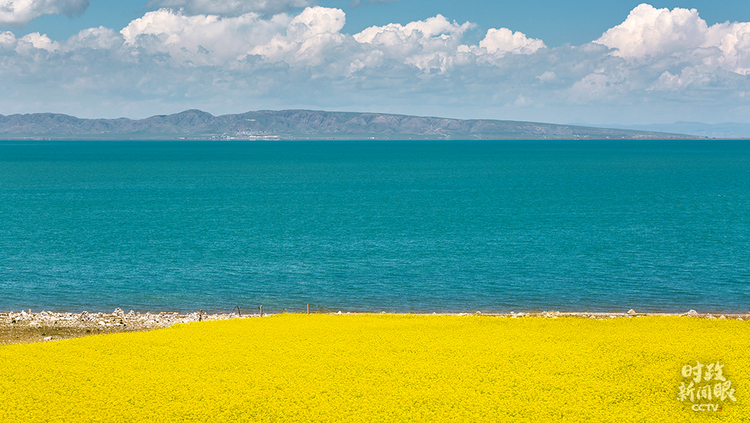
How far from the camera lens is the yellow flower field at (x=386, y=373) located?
26.5 metres

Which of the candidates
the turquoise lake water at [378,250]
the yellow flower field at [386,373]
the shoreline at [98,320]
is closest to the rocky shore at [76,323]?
the shoreline at [98,320]

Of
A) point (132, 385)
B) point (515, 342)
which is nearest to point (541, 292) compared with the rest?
point (515, 342)

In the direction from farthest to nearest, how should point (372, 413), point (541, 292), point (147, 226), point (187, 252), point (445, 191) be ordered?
point (445, 191) < point (147, 226) < point (187, 252) < point (541, 292) < point (372, 413)

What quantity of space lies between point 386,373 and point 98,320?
2763 centimetres

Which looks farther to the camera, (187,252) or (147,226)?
(147,226)

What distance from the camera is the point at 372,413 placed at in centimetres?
2639

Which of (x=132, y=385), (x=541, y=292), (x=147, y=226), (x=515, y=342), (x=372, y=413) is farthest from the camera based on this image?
(x=147, y=226)

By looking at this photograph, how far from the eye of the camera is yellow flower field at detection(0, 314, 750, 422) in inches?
1041

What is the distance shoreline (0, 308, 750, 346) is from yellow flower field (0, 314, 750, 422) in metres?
7.11

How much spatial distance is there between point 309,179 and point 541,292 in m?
127

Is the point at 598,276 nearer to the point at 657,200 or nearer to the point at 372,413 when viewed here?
the point at 372,413

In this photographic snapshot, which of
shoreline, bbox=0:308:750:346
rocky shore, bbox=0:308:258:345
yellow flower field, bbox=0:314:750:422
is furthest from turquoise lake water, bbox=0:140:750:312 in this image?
yellow flower field, bbox=0:314:750:422

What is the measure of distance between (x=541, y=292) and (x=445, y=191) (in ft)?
284

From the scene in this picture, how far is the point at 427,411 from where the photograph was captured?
26.4 m
